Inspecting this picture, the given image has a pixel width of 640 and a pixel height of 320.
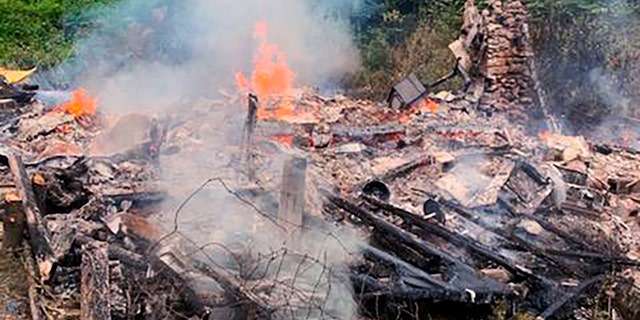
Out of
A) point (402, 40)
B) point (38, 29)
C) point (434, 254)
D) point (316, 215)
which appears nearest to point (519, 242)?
point (434, 254)

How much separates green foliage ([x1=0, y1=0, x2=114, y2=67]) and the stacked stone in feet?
28.6

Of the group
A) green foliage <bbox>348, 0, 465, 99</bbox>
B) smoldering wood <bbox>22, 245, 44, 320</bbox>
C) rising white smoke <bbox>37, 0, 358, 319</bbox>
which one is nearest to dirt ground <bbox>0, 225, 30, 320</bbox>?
smoldering wood <bbox>22, 245, 44, 320</bbox>

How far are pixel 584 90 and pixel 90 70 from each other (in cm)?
950

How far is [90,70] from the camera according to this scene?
46.9 ft

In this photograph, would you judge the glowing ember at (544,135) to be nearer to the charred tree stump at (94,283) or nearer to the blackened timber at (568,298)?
the blackened timber at (568,298)

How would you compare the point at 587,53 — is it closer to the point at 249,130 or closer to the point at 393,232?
the point at 249,130

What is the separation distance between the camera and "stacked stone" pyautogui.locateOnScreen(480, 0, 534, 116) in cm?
1332

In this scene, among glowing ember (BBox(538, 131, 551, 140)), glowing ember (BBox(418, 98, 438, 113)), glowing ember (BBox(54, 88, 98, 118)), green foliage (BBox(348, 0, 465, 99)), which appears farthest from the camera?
green foliage (BBox(348, 0, 465, 99))

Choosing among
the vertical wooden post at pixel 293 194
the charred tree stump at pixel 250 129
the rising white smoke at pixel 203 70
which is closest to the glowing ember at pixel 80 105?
the rising white smoke at pixel 203 70

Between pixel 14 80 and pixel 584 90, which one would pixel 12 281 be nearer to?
pixel 14 80

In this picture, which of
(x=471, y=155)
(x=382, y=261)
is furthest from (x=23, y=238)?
(x=471, y=155)

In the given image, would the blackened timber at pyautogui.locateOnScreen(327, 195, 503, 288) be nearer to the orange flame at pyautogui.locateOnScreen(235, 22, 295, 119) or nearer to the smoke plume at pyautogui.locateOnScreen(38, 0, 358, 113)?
the orange flame at pyautogui.locateOnScreen(235, 22, 295, 119)

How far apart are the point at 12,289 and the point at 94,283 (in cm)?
137

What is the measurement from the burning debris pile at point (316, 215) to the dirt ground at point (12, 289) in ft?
0.52
